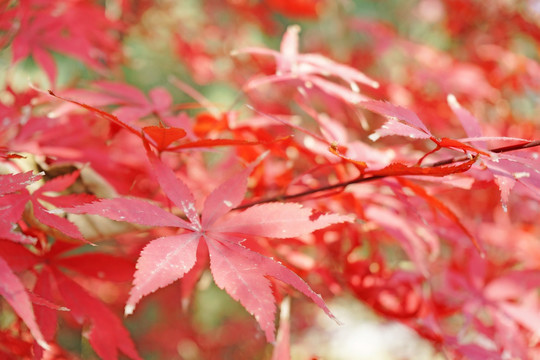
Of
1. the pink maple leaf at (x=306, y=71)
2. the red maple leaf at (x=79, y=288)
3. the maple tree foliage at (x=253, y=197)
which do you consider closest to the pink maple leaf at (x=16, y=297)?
the maple tree foliage at (x=253, y=197)

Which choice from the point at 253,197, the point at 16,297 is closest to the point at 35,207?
the point at 16,297

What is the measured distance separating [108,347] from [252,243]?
0.68 ft

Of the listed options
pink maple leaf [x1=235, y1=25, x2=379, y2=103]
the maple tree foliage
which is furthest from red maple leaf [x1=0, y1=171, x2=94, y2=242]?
pink maple leaf [x1=235, y1=25, x2=379, y2=103]

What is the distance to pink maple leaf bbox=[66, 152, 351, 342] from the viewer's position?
40 centimetres

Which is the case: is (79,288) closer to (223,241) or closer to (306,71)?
(223,241)

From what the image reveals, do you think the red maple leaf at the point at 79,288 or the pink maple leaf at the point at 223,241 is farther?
the red maple leaf at the point at 79,288

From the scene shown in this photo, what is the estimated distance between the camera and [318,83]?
68 cm

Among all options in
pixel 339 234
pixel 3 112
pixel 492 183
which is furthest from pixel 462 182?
pixel 3 112

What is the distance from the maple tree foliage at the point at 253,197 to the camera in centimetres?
45

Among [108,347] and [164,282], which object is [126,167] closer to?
[108,347]

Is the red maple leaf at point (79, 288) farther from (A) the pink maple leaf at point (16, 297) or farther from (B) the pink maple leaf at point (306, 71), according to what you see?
(B) the pink maple leaf at point (306, 71)

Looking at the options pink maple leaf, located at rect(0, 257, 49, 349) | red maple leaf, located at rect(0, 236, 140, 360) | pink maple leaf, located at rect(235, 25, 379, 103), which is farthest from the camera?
pink maple leaf, located at rect(235, 25, 379, 103)

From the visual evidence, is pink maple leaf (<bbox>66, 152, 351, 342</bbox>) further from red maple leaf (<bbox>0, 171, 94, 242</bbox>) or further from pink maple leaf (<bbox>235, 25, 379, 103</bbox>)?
pink maple leaf (<bbox>235, 25, 379, 103</bbox>)

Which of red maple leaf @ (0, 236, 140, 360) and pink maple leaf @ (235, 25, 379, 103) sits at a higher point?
pink maple leaf @ (235, 25, 379, 103)
